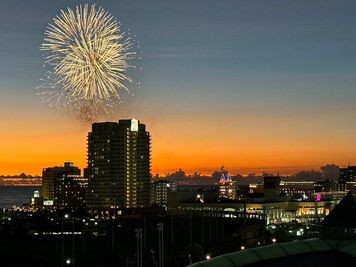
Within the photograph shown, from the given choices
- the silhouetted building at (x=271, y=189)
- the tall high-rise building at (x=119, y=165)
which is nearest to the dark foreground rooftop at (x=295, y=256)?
the silhouetted building at (x=271, y=189)

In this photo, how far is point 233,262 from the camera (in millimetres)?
17875

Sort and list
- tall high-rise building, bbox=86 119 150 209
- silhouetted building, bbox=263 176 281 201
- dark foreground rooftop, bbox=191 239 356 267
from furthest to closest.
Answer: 1. tall high-rise building, bbox=86 119 150 209
2. silhouetted building, bbox=263 176 281 201
3. dark foreground rooftop, bbox=191 239 356 267

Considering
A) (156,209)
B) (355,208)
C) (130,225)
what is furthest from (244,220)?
(355,208)

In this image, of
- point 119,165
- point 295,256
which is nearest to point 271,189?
point 119,165

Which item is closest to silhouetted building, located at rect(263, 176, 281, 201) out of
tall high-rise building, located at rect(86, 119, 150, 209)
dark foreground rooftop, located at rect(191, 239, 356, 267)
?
tall high-rise building, located at rect(86, 119, 150, 209)

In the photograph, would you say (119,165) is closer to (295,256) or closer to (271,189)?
(271,189)

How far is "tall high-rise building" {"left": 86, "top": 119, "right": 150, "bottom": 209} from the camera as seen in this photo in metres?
169

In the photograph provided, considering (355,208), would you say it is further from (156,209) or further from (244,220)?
(156,209)

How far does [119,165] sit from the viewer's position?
562 ft

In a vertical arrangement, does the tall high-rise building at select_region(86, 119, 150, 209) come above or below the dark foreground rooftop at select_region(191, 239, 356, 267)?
above

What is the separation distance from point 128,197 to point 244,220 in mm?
85994

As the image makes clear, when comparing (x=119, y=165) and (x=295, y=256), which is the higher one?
(x=119, y=165)

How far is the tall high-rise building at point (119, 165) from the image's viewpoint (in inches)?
6668

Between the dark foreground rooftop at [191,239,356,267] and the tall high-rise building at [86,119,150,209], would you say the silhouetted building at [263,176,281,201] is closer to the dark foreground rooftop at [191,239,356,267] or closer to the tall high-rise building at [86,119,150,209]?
the tall high-rise building at [86,119,150,209]
